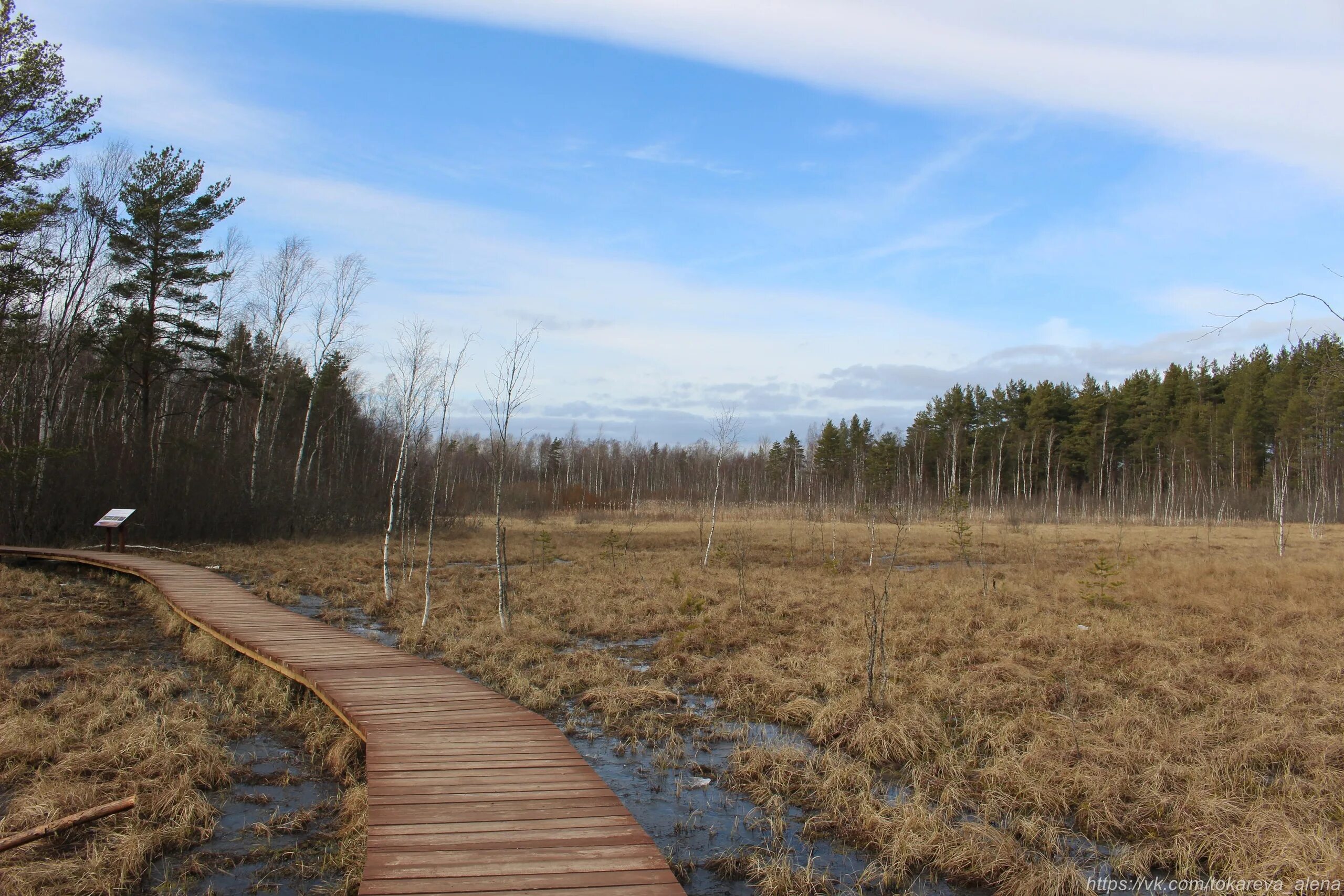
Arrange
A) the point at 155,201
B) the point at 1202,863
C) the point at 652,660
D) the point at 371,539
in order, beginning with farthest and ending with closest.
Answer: the point at 371,539 < the point at 155,201 < the point at 652,660 < the point at 1202,863

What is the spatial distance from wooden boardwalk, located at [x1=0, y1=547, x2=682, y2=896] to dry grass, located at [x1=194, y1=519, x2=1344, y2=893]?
4.68 ft

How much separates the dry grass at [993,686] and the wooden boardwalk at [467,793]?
143 centimetres

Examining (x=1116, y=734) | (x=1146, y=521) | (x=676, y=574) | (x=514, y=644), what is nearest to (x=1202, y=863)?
(x=1116, y=734)

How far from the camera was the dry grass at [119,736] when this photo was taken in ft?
14.2

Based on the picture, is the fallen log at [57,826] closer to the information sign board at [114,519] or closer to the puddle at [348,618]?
the puddle at [348,618]

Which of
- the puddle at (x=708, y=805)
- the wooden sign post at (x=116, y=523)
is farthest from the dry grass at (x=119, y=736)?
the wooden sign post at (x=116, y=523)

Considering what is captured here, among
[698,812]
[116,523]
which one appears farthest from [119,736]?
[116,523]

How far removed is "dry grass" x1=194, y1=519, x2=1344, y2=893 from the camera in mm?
4859

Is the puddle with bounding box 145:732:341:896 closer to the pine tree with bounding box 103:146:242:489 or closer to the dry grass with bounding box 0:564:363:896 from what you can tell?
the dry grass with bounding box 0:564:363:896

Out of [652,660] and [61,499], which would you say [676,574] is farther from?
[61,499]

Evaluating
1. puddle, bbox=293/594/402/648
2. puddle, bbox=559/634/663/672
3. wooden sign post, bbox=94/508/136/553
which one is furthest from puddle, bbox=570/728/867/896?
wooden sign post, bbox=94/508/136/553

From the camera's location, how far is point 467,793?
4523 millimetres

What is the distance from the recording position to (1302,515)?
1635 inches

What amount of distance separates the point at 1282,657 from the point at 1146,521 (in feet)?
119
